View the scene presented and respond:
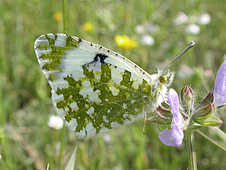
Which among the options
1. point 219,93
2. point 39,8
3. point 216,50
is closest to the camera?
point 219,93

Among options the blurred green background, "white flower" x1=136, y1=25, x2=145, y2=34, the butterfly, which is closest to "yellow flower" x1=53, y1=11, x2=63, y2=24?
the blurred green background

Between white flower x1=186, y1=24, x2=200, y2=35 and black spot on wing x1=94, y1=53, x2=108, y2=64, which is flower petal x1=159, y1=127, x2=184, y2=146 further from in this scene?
white flower x1=186, y1=24, x2=200, y2=35

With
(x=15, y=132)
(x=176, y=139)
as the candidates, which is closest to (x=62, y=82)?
(x=176, y=139)

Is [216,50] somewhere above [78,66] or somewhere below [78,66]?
below

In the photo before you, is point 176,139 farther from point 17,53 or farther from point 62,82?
point 17,53

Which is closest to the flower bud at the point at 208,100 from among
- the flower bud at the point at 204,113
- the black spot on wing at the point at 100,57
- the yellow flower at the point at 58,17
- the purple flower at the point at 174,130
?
the flower bud at the point at 204,113

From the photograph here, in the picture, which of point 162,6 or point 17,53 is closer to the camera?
point 17,53
